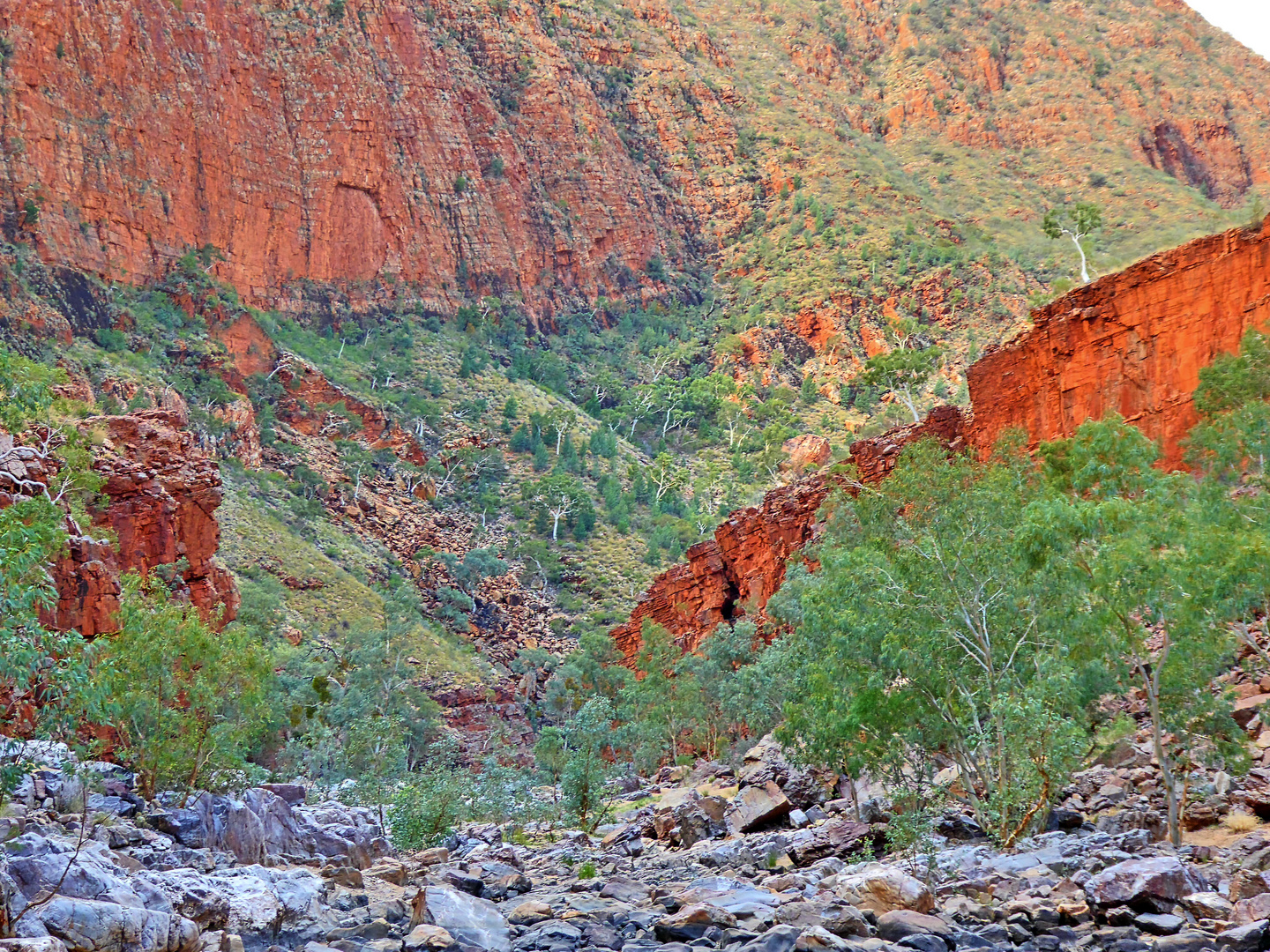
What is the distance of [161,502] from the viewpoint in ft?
125

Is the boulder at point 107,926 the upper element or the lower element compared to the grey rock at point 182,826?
upper

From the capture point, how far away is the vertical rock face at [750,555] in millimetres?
47719

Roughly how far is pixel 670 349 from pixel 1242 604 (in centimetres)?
9093

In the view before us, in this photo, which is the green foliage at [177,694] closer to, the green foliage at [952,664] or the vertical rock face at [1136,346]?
the green foliage at [952,664]

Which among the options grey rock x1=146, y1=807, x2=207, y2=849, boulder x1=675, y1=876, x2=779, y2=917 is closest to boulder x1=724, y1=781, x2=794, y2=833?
boulder x1=675, y1=876, x2=779, y2=917

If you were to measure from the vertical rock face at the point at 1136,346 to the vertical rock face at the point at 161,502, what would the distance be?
27.8 m

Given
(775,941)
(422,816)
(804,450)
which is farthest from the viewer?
(804,450)

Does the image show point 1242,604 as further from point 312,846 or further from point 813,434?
point 813,434

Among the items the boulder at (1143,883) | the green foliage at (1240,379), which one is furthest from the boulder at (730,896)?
the green foliage at (1240,379)

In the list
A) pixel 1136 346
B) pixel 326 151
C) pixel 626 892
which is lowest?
pixel 626 892

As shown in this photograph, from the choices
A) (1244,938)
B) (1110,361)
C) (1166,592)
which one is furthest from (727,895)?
(1110,361)

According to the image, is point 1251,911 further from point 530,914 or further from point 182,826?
point 182,826

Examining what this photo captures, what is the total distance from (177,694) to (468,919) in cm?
1110

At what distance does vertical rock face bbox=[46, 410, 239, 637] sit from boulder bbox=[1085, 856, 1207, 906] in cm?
2732
